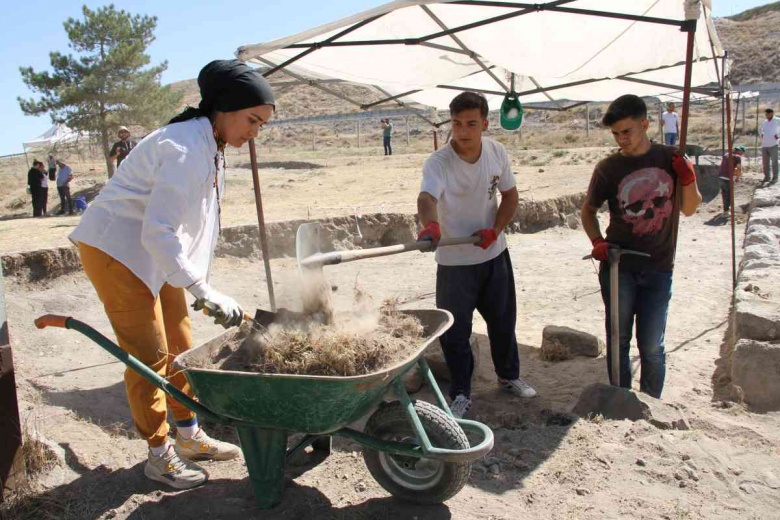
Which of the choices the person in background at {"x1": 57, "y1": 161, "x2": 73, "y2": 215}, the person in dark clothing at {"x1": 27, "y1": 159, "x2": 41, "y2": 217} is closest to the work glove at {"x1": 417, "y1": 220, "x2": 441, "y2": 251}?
the person in background at {"x1": 57, "y1": 161, "x2": 73, "y2": 215}

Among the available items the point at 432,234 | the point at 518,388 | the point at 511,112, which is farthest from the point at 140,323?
the point at 511,112

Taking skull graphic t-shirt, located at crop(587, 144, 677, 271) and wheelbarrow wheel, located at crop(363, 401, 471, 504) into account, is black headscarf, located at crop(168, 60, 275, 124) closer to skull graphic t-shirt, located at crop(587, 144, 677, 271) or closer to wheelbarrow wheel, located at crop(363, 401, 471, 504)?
wheelbarrow wheel, located at crop(363, 401, 471, 504)

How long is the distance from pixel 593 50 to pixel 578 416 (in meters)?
3.27

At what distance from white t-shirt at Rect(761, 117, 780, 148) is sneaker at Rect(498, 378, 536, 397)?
1191 centimetres

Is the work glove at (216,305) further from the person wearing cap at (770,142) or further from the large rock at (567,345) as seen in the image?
the person wearing cap at (770,142)

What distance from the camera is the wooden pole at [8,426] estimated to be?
281 centimetres

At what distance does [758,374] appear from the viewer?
Answer: 4230mm

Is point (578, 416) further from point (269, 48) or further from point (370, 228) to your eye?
point (370, 228)

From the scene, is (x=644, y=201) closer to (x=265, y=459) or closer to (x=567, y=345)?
(x=567, y=345)

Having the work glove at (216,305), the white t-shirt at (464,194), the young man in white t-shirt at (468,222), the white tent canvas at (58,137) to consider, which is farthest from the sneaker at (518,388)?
the white tent canvas at (58,137)

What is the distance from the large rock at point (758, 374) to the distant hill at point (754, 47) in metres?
39.0

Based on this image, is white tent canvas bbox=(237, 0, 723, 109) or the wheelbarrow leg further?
white tent canvas bbox=(237, 0, 723, 109)

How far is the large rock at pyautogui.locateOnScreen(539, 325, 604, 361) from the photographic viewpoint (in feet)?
16.7

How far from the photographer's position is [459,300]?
3.76 metres
